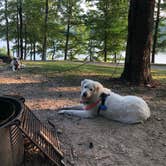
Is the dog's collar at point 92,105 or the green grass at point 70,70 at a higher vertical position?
the green grass at point 70,70

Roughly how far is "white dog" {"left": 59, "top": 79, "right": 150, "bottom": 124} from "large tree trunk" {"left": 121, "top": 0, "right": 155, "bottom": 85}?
9.13ft

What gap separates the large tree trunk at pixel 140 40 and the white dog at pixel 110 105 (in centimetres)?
278

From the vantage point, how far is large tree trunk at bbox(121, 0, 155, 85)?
7023 millimetres

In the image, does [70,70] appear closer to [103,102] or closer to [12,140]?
[103,102]

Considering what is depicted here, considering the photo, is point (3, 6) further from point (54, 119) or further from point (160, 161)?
point (160, 161)

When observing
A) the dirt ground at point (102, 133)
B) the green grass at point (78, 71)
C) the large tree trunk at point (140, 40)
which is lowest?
the dirt ground at point (102, 133)

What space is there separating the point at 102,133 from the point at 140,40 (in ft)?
12.9

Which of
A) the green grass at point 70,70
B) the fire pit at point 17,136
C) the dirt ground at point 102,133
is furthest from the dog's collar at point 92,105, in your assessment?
the green grass at point 70,70

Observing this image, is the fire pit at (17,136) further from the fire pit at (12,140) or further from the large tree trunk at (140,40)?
the large tree trunk at (140,40)

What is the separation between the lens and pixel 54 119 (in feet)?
14.9

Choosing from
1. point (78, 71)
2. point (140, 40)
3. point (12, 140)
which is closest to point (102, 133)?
point (12, 140)

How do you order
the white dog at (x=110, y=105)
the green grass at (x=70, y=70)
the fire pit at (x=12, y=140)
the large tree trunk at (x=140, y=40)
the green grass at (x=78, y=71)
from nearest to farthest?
1. the fire pit at (x=12, y=140)
2. the white dog at (x=110, y=105)
3. the large tree trunk at (x=140, y=40)
4. the green grass at (x=78, y=71)
5. the green grass at (x=70, y=70)

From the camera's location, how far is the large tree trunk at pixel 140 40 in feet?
23.0

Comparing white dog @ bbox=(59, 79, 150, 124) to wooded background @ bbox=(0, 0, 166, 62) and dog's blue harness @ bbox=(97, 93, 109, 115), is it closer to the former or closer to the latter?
dog's blue harness @ bbox=(97, 93, 109, 115)
